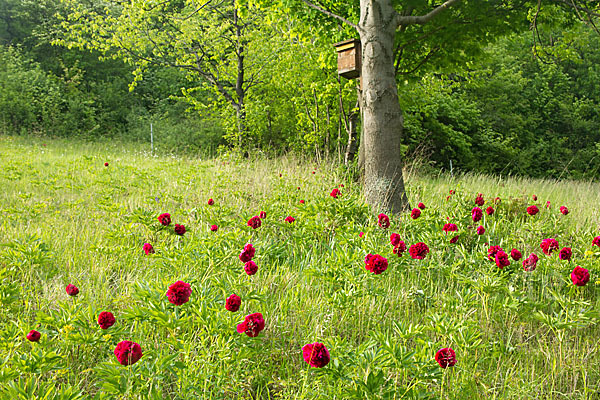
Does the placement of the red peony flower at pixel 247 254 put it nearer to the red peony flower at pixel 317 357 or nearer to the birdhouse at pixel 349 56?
the red peony flower at pixel 317 357

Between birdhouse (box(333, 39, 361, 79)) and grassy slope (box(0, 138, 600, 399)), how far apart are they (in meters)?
2.13

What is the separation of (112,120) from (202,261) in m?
20.5

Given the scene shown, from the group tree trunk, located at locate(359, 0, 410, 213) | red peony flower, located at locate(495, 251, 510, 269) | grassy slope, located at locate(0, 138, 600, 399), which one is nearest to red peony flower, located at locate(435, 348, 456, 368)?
grassy slope, located at locate(0, 138, 600, 399)

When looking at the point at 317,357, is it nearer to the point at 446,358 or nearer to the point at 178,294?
the point at 446,358

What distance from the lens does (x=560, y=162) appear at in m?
17.9

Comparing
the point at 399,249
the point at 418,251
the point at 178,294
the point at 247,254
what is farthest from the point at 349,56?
the point at 178,294

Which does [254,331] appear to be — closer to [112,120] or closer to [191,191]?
[191,191]

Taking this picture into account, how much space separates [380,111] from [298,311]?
296 centimetres

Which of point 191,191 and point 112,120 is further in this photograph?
point 112,120

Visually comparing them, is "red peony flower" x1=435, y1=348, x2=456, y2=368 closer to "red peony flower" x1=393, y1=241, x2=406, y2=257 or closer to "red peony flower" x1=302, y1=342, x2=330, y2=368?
"red peony flower" x1=302, y1=342, x2=330, y2=368

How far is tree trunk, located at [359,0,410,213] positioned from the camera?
463cm

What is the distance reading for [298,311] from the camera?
7.62 ft

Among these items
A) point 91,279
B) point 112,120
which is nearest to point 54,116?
point 112,120

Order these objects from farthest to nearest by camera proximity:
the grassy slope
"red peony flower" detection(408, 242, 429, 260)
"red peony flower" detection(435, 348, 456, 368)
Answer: "red peony flower" detection(408, 242, 429, 260), the grassy slope, "red peony flower" detection(435, 348, 456, 368)
